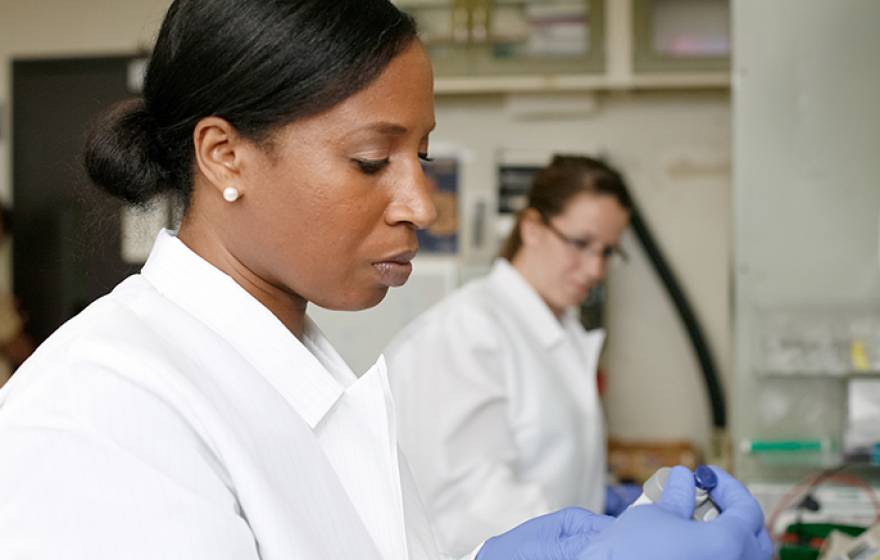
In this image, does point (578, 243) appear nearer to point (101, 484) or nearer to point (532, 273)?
point (532, 273)

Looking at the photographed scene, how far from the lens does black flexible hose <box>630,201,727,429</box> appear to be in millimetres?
3451

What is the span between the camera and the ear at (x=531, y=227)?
7.48 feet

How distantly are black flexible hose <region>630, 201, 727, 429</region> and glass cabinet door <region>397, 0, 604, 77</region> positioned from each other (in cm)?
59

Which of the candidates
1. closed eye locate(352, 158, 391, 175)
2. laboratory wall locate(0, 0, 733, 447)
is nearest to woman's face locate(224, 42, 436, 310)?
closed eye locate(352, 158, 391, 175)

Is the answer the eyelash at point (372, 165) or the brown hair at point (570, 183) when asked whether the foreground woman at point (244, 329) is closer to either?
the eyelash at point (372, 165)

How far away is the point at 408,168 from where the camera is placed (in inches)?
35.1

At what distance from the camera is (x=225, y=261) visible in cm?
92

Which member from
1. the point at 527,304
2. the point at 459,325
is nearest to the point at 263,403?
the point at 459,325

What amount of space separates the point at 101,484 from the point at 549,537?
1.51 ft

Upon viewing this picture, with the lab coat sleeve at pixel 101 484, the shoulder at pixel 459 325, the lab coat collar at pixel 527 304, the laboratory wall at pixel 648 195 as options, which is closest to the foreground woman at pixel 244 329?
the lab coat sleeve at pixel 101 484

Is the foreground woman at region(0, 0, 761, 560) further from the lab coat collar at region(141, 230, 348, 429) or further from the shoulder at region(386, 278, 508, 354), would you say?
the shoulder at region(386, 278, 508, 354)

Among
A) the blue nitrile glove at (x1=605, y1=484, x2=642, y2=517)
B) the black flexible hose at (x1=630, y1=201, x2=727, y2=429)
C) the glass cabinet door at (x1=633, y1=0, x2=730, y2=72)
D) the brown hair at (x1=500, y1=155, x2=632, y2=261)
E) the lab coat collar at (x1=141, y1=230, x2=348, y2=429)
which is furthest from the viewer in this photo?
the black flexible hose at (x1=630, y1=201, x2=727, y2=429)

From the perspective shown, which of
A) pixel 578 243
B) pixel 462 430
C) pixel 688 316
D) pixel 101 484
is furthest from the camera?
pixel 688 316

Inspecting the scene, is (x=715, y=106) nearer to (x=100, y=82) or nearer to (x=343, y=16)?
(x=100, y=82)
